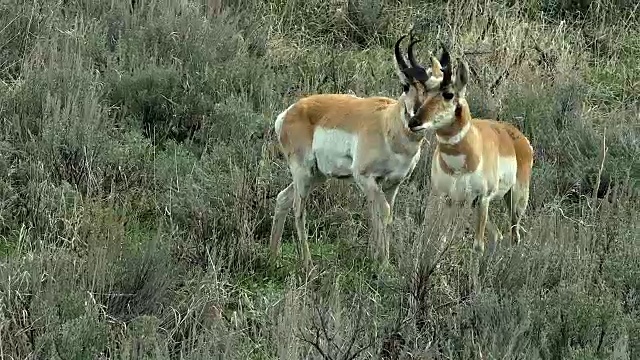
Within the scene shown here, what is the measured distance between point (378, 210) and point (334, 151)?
0.55 m

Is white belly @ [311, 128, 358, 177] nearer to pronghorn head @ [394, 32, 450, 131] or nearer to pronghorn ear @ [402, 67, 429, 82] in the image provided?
pronghorn head @ [394, 32, 450, 131]

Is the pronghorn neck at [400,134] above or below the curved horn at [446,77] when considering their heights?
below

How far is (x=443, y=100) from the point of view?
5.96 meters

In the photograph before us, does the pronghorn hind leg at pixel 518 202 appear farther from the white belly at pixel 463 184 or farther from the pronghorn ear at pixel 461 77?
the pronghorn ear at pixel 461 77

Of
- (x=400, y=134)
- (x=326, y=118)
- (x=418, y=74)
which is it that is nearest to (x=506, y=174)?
(x=400, y=134)

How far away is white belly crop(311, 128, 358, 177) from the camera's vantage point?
6.52 m

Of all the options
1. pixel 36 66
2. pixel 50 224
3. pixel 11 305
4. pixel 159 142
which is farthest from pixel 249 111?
pixel 11 305

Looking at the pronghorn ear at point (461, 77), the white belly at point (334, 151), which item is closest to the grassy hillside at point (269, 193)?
the white belly at point (334, 151)

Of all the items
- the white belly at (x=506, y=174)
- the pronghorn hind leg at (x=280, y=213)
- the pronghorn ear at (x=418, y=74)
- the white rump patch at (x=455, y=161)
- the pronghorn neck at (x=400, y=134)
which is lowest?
the pronghorn hind leg at (x=280, y=213)

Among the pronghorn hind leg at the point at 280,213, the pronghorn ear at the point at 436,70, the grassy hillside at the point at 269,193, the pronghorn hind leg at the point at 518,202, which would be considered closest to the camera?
the grassy hillside at the point at 269,193

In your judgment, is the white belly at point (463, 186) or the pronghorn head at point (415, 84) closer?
the pronghorn head at point (415, 84)

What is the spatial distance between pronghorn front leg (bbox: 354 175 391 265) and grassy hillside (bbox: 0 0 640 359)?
17 cm

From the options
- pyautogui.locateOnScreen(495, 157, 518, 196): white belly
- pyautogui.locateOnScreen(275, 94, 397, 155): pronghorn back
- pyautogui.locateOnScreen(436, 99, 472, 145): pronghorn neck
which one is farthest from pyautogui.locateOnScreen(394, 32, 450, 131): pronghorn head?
pyautogui.locateOnScreen(495, 157, 518, 196): white belly

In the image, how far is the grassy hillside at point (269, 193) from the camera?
496 centimetres
